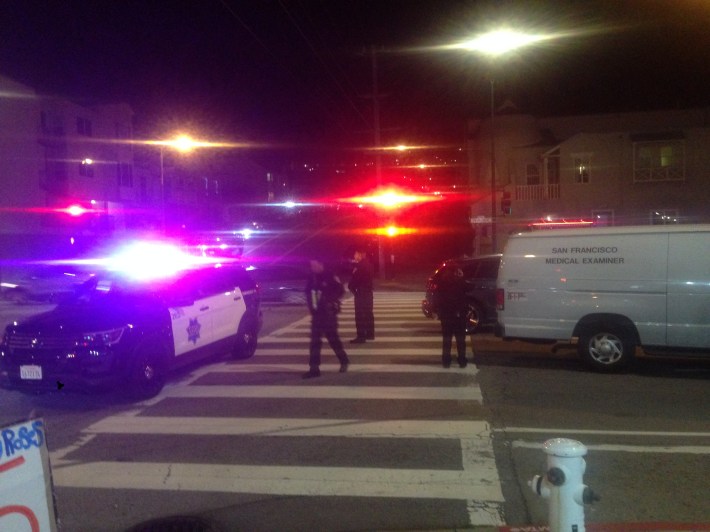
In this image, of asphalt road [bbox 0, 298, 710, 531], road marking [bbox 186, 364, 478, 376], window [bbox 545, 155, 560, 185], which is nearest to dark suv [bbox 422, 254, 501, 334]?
asphalt road [bbox 0, 298, 710, 531]

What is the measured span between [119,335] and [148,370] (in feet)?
2.44

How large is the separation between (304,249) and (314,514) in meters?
32.6

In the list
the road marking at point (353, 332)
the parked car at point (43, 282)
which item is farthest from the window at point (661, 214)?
the parked car at point (43, 282)

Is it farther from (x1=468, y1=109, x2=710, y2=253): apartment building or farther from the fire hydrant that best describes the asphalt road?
(x1=468, y1=109, x2=710, y2=253): apartment building

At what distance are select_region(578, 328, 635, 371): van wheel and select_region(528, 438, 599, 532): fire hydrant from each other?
6731 mm

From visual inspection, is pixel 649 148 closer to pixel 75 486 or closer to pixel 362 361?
pixel 362 361

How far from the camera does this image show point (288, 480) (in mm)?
5816

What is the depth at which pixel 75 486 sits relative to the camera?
5.75 meters

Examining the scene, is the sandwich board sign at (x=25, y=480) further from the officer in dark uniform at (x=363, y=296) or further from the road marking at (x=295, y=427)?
the officer in dark uniform at (x=363, y=296)

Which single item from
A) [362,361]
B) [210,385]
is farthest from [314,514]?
[362,361]

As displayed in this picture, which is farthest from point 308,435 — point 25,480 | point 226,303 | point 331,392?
point 226,303

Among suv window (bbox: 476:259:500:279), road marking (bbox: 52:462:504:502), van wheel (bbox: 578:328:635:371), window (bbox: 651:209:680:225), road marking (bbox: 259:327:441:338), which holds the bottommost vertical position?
road marking (bbox: 52:462:504:502)

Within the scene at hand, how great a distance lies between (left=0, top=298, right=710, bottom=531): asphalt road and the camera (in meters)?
5.15

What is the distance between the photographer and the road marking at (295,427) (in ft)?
23.2
